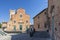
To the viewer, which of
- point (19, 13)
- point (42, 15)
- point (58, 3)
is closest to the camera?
point (58, 3)

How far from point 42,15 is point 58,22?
97.4 ft

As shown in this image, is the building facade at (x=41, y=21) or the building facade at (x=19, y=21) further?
the building facade at (x=19, y=21)

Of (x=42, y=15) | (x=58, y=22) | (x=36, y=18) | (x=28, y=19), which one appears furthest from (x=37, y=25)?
(x=58, y=22)

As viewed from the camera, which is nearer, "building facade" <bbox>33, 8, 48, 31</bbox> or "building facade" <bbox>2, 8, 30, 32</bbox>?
"building facade" <bbox>33, 8, 48, 31</bbox>

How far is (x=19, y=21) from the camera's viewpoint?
5000 cm

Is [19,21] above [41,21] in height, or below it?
above

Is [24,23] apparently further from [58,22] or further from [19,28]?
[58,22]

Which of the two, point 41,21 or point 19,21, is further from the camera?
point 19,21

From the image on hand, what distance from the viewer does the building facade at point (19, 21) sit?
48906mm

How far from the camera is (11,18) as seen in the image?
4928 cm

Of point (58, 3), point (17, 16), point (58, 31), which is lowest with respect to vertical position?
point (58, 31)

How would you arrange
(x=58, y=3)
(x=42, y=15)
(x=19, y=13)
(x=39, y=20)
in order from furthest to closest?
1. (x=19, y=13)
2. (x=39, y=20)
3. (x=42, y=15)
4. (x=58, y=3)

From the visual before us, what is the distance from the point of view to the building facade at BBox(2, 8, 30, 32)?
4891 cm

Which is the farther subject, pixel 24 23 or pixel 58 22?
pixel 24 23
